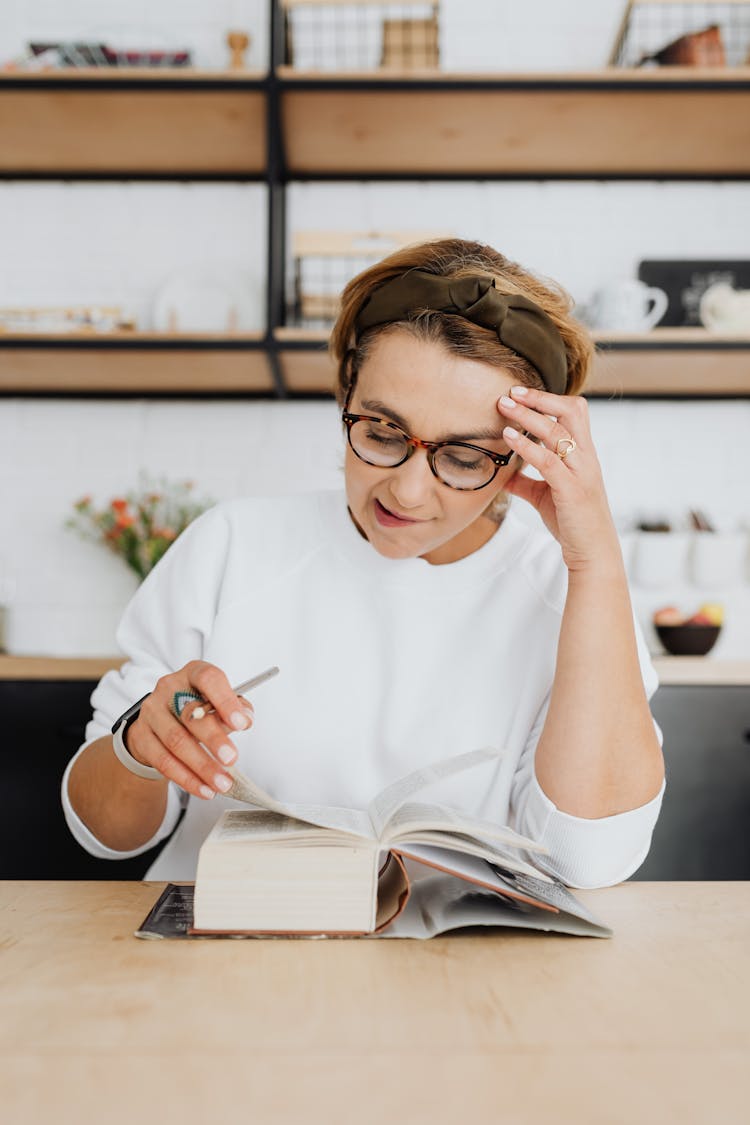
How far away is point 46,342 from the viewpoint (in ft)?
6.88

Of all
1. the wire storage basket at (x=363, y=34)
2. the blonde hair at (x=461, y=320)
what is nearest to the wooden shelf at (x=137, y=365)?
the wire storage basket at (x=363, y=34)

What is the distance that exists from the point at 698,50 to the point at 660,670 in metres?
1.50

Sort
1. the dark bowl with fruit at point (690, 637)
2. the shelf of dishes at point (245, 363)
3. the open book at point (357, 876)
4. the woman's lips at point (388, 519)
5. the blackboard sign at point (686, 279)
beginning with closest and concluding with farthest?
the open book at point (357, 876)
the woman's lips at point (388, 519)
the shelf of dishes at point (245, 363)
the dark bowl with fruit at point (690, 637)
the blackboard sign at point (686, 279)

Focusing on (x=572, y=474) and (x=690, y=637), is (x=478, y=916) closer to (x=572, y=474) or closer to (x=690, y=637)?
(x=572, y=474)

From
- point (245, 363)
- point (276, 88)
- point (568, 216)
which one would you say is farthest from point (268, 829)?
point (568, 216)

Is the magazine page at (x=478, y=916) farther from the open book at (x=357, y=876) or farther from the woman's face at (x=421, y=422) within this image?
the woman's face at (x=421, y=422)

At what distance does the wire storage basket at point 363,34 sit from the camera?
85.3 inches

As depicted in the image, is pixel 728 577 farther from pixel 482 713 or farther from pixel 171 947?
pixel 171 947

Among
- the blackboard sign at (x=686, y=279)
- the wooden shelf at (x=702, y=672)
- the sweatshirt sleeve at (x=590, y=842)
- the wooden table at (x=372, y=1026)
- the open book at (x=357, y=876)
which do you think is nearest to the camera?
the wooden table at (x=372, y=1026)

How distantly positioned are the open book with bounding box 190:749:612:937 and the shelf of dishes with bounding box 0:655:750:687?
1359 mm

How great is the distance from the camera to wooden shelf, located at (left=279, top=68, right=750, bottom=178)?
2061 mm

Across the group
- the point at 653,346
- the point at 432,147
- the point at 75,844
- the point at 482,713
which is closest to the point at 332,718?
the point at 482,713

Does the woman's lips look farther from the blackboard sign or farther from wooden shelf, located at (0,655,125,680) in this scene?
the blackboard sign

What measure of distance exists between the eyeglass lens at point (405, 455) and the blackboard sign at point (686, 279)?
1603 millimetres
